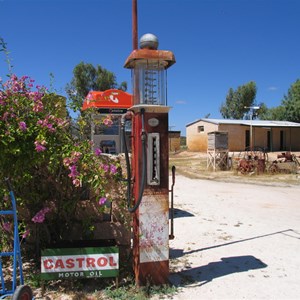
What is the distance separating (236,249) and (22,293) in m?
3.44

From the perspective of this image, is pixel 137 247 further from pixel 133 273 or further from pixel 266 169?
pixel 266 169

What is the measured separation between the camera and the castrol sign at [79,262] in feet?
12.2

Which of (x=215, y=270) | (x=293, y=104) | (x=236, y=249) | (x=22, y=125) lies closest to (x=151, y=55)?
(x=22, y=125)

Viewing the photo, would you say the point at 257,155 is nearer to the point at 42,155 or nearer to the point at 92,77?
the point at 42,155

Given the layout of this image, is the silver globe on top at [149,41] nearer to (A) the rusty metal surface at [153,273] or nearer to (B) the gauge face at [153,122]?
(B) the gauge face at [153,122]

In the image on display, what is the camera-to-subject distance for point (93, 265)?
381 cm

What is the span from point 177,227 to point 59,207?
3125 mm

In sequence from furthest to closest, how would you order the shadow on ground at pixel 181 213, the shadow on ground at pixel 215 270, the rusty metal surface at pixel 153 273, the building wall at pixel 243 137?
the building wall at pixel 243 137 → the shadow on ground at pixel 181 213 → the shadow on ground at pixel 215 270 → the rusty metal surface at pixel 153 273

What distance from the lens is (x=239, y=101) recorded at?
5900 centimetres

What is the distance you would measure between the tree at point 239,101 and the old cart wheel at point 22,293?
56655mm

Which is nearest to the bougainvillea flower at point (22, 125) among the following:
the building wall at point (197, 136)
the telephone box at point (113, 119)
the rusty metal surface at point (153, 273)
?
the telephone box at point (113, 119)

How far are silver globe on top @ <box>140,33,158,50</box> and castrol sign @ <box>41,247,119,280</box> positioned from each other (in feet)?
7.42

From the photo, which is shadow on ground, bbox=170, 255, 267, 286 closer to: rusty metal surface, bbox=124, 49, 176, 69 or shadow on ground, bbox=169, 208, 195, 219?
rusty metal surface, bbox=124, 49, 176, 69

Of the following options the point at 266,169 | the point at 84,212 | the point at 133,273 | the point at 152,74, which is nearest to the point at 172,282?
the point at 133,273
